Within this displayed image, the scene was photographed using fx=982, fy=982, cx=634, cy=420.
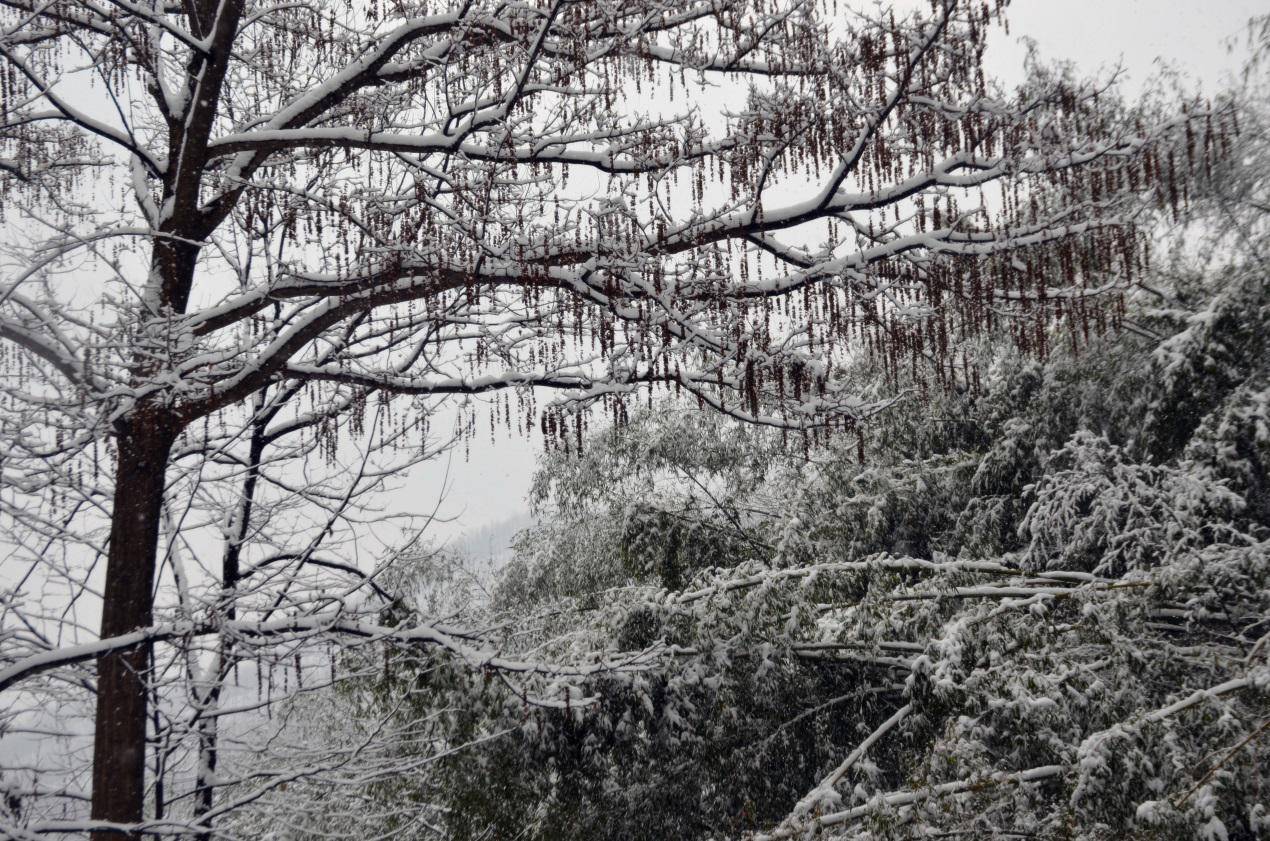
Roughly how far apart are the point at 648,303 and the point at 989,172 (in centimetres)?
187

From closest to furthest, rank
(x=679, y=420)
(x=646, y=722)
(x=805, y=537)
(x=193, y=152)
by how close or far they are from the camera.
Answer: (x=193, y=152)
(x=646, y=722)
(x=805, y=537)
(x=679, y=420)

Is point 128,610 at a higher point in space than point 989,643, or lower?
higher

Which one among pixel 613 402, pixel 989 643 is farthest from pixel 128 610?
pixel 989 643

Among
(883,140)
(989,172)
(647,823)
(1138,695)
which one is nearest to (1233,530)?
(1138,695)

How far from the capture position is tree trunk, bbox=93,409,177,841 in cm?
472

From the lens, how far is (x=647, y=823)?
6926 millimetres

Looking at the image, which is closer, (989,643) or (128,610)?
(128,610)

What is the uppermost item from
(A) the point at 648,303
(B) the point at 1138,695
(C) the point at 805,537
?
(A) the point at 648,303

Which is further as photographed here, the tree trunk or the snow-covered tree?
the snow-covered tree

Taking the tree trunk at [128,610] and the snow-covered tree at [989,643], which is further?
the snow-covered tree at [989,643]

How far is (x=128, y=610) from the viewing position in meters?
4.90

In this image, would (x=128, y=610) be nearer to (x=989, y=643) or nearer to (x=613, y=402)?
(x=613, y=402)

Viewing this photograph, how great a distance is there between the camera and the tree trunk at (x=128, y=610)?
4.72m

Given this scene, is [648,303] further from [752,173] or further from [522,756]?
[522,756]
